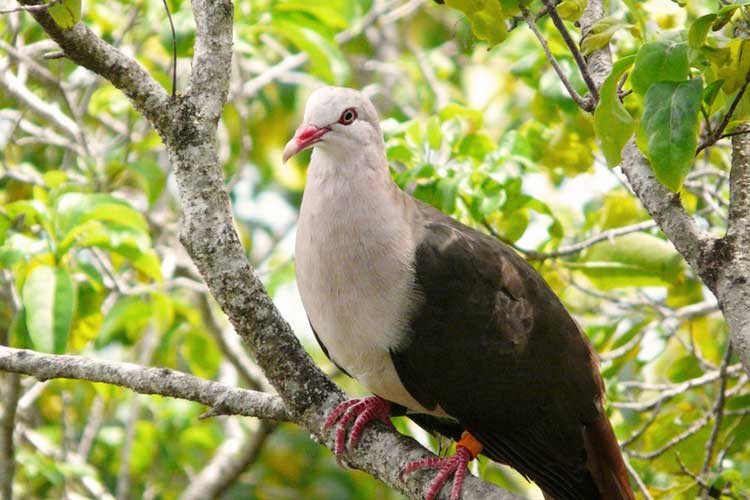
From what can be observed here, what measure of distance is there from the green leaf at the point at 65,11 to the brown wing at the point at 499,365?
4.01 ft

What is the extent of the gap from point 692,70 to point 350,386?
4.82 m

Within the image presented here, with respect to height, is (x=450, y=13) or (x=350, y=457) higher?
(x=450, y=13)

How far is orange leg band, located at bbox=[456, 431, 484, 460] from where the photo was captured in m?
3.20

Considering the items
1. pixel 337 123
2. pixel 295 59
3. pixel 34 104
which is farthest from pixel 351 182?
pixel 295 59

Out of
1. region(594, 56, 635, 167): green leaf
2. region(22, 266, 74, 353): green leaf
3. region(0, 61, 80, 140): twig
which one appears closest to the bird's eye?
region(22, 266, 74, 353): green leaf

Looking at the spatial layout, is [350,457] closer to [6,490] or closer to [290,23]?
[6,490]

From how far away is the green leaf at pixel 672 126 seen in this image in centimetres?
190

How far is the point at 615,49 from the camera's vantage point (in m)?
3.67

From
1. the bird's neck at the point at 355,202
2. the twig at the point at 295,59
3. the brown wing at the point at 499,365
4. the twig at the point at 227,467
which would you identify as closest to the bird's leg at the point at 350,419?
the brown wing at the point at 499,365

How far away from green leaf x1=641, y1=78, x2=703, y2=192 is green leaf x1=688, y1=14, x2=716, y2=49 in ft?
0.22

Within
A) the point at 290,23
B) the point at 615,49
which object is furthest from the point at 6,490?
the point at 615,49

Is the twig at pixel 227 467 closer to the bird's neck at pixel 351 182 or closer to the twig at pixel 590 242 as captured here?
the twig at pixel 590 242

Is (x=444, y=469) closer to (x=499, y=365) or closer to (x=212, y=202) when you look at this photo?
(x=499, y=365)

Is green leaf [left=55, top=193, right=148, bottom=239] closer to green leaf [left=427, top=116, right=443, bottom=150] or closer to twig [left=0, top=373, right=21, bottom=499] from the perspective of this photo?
twig [left=0, top=373, right=21, bottom=499]
